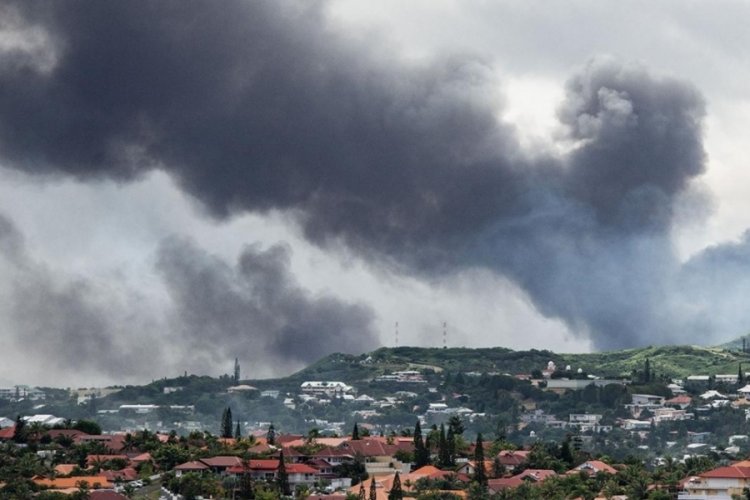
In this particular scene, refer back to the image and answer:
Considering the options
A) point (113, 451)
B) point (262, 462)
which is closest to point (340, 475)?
point (262, 462)

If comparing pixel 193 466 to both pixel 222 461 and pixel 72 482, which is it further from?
pixel 72 482

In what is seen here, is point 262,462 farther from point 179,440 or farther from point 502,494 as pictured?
point 502,494

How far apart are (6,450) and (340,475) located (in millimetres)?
23204

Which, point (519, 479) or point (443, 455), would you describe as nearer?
point (519, 479)

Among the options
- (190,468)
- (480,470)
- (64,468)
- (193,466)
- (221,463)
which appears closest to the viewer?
(480,470)

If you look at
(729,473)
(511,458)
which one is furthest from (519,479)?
(729,473)

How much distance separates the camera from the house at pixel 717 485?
108 meters

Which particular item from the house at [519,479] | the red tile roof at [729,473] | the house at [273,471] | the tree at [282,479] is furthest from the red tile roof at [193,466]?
the red tile roof at [729,473]

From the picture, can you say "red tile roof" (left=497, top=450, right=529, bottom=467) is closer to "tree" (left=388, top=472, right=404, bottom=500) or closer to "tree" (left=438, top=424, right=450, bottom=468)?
"tree" (left=438, top=424, right=450, bottom=468)

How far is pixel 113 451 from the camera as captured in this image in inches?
4966

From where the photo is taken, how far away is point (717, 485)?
110 meters

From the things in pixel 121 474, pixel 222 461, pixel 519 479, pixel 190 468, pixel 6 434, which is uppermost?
pixel 6 434

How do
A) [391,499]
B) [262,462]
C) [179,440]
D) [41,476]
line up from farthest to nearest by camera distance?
1. [179,440]
2. [262,462]
3. [41,476]
4. [391,499]

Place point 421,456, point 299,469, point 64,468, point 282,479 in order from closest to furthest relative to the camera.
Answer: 1. point 282,479
2. point 64,468
3. point 299,469
4. point 421,456
